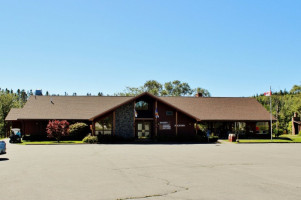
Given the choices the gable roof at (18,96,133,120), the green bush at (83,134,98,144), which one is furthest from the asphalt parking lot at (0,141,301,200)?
the gable roof at (18,96,133,120)

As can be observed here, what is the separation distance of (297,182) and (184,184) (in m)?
3.81

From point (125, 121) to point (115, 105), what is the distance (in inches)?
151

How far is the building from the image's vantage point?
124 feet

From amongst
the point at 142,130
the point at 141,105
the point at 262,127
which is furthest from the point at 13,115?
the point at 262,127

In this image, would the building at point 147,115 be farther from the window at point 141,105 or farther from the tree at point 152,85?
the tree at point 152,85

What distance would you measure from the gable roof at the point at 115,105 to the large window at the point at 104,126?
6.24 feet

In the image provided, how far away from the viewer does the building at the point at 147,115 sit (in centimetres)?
3772

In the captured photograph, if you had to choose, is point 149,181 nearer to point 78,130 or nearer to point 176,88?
point 78,130

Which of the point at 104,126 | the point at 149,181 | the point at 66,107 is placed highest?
the point at 66,107

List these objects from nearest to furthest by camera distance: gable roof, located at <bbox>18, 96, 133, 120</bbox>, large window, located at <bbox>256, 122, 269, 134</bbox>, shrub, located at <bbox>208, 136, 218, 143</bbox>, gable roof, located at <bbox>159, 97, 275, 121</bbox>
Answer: shrub, located at <bbox>208, 136, 218, 143</bbox>
gable roof, located at <bbox>18, 96, 133, 120</bbox>
gable roof, located at <bbox>159, 97, 275, 121</bbox>
large window, located at <bbox>256, 122, 269, 134</bbox>

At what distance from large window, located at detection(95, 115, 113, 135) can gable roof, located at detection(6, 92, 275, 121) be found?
1.90 meters

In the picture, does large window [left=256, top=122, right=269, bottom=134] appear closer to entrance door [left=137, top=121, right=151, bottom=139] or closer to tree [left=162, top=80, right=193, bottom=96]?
entrance door [left=137, top=121, right=151, bottom=139]

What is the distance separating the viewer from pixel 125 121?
124 feet

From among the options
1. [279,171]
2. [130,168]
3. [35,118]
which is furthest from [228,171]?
[35,118]
